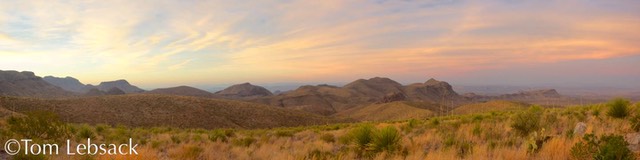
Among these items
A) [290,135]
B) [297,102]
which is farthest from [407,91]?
[290,135]

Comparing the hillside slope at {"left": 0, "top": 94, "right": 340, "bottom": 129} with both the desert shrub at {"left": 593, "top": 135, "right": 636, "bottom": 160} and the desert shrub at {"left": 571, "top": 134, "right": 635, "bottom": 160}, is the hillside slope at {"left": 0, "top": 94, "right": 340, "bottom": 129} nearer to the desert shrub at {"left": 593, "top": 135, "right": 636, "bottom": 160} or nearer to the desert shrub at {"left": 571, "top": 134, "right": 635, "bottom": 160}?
the desert shrub at {"left": 571, "top": 134, "right": 635, "bottom": 160}

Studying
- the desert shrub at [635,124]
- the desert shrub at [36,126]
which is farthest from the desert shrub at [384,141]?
the desert shrub at [36,126]

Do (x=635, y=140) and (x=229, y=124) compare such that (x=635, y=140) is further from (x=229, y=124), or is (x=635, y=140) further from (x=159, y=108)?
(x=159, y=108)

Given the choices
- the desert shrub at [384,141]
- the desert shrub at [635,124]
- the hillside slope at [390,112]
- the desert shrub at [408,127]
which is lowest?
the hillside slope at [390,112]

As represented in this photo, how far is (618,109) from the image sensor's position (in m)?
14.4

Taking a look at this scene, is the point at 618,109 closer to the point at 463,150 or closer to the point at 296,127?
the point at 463,150

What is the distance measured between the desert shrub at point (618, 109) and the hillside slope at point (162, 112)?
1668 inches

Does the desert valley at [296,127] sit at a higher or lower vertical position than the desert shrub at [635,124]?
lower

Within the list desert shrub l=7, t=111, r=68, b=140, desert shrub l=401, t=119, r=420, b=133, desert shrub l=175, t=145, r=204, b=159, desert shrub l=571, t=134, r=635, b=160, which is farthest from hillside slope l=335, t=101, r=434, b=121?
desert shrub l=571, t=134, r=635, b=160

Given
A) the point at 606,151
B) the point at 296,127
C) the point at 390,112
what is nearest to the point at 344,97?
the point at 390,112

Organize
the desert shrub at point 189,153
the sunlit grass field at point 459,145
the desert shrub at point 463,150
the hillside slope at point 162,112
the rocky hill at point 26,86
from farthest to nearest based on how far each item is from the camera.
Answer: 1. the rocky hill at point 26,86
2. the hillside slope at point 162,112
3. the desert shrub at point 189,153
4. the desert shrub at point 463,150
5. the sunlit grass field at point 459,145

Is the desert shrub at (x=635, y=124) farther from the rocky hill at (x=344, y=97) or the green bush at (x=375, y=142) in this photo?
the rocky hill at (x=344, y=97)

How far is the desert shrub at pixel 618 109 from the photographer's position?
1430 cm

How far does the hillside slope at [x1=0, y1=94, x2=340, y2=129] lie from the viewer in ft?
156
